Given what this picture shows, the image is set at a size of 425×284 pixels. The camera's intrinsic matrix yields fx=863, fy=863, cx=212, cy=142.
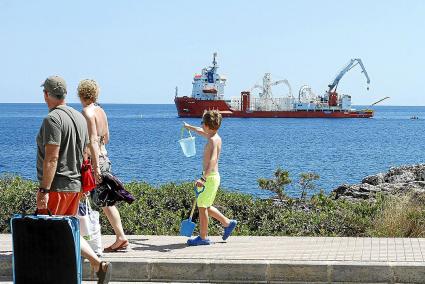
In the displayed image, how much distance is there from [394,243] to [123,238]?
286 cm

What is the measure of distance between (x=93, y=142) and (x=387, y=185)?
13.7m

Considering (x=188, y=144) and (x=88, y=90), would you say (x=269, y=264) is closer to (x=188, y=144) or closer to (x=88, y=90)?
(x=188, y=144)

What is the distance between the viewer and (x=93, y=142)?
26.1ft

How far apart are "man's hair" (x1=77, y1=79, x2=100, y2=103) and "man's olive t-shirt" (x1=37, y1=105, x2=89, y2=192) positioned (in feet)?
3.27

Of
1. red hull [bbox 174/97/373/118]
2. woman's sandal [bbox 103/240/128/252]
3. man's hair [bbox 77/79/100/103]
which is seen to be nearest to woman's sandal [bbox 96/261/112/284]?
woman's sandal [bbox 103/240/128/252]

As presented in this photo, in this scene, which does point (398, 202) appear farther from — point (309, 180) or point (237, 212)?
point (309, 180)

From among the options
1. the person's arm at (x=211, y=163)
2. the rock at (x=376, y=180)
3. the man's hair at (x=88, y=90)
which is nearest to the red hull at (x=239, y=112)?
the rock at (x=376, y=180)

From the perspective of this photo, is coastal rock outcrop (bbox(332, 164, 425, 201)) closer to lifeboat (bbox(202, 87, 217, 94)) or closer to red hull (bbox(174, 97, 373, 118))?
red hull (bbox(174, 97, 373, 118))

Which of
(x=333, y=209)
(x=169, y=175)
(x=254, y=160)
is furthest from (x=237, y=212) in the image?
(x=254, y=160)

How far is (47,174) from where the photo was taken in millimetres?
6781

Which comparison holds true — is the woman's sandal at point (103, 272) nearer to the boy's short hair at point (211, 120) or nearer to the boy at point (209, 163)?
the boy at point (209, 163)

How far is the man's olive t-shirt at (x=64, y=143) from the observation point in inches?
269

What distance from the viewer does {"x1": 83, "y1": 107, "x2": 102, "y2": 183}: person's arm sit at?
7922 millimetres

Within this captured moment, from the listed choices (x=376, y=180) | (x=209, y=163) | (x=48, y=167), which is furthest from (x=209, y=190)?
(x=376, y=180)
